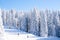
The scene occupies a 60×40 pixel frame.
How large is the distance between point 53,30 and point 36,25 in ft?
17.5

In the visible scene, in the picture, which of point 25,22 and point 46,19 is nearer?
point 46,19

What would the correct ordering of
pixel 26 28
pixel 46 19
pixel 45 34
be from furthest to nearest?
pixel 26 28
pixel 46 19
pixel 45 34

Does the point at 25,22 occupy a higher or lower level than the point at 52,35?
higher

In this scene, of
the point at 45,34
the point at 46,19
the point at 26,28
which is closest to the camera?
the point at 45,34

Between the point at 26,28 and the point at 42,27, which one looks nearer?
the point at 42,27

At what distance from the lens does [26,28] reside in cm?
5634

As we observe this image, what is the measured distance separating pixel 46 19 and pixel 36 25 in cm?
352

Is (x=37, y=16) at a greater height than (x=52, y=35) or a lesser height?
greater

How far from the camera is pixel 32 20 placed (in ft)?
175

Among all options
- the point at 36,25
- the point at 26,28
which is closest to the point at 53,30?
the point at 36,25

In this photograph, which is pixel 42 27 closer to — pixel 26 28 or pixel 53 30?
pixel 53 30

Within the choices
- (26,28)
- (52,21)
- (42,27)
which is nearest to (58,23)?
(52,21)

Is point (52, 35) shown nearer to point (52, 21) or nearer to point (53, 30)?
point (53, 30)

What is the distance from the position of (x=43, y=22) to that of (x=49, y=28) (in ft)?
8.46
